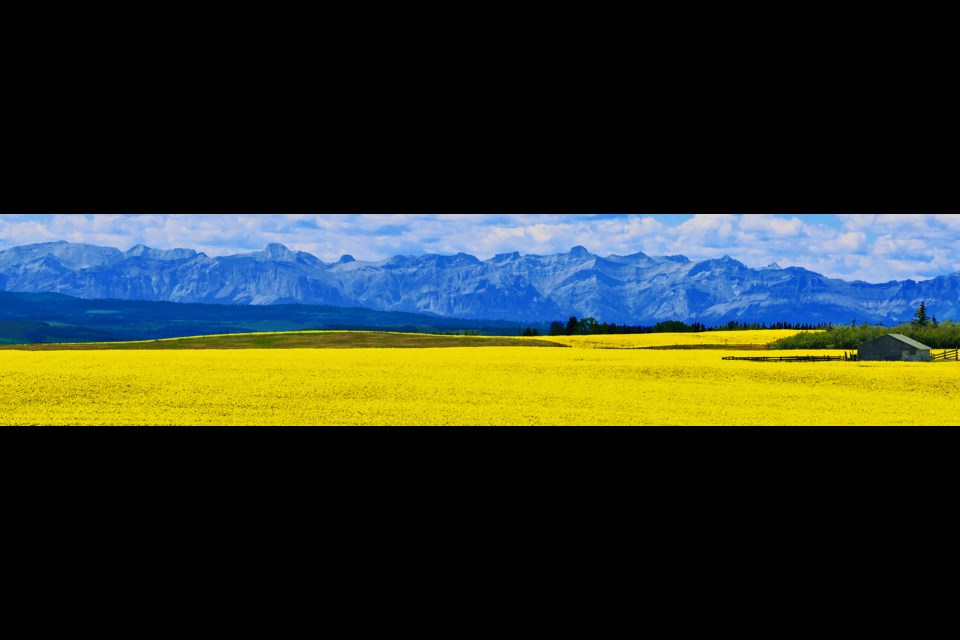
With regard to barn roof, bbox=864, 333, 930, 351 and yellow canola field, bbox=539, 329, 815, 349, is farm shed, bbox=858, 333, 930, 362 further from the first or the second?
yellow canola field, bbox=539, 329, 815, 349

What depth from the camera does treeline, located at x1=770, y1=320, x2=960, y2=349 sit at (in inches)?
666

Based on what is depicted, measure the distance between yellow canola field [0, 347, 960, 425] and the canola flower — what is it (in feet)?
0.10

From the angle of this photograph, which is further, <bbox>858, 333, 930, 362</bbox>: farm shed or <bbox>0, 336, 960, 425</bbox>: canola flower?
<bbox>858, 333, 930, 362</bbox>: farm shed

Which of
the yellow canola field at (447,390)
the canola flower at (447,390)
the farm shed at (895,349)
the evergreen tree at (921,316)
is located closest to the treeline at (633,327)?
the evergreen tree at (921,316)

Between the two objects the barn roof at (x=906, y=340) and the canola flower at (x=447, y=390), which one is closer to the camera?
the canola flower at (x=447, y=390)

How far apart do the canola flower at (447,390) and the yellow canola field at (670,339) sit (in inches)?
153

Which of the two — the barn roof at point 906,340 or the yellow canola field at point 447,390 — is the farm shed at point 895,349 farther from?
the yellow canola field at point 447,390

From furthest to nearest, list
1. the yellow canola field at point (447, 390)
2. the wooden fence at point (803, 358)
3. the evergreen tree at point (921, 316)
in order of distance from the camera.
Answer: the evergreen tree at point (921, 316)
the wooden fence at point (803, 358)
the yellow canola field at point (447, 390)

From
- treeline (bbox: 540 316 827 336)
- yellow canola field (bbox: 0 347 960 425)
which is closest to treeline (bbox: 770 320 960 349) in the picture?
yellow canola field (bbox: 0 347 960 425)

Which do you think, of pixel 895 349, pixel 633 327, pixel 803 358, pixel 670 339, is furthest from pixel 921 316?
pixel 633 327

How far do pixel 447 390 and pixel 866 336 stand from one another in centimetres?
1016

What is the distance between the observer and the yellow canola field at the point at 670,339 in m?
20.9
